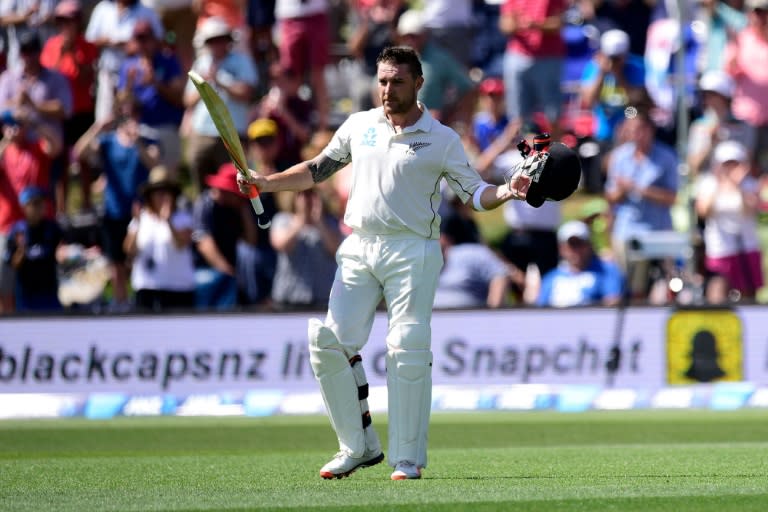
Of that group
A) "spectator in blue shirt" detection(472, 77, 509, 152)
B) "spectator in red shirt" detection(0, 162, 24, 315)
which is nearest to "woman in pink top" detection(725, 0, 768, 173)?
"spectator in blue shirt" detection(472, 77, 509, 152)

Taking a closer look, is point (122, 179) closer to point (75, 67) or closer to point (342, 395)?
point (75, 67)

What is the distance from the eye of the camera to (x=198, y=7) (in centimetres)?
1677

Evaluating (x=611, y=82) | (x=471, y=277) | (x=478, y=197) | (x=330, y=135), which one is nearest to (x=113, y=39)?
(x=330, y=135)

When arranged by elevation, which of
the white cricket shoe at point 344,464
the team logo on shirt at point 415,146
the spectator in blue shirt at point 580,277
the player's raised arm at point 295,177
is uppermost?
the team logo on shirt at point 415,146

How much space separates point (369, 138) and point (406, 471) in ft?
5.70

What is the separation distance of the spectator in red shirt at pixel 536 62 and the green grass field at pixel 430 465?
3810 millimetres

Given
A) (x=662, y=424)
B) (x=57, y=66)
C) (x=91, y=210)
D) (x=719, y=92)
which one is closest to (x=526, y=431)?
(x=662, y=424)

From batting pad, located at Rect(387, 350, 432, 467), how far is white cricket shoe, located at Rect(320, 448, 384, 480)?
0.78 feet

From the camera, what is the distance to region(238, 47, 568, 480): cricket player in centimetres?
776

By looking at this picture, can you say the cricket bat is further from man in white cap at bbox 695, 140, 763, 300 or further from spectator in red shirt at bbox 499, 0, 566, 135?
spectator in red shirt at bbox 499, 0, 566, 135

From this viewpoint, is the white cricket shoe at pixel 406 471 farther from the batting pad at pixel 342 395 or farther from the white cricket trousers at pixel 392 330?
the batting pad at pixel 342 395

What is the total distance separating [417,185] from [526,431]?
14.2 ft

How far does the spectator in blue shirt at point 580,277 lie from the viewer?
14000 millimetres

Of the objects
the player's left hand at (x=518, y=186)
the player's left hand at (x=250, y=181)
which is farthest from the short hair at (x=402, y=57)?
the player's left hand at (x=250, y=181)
